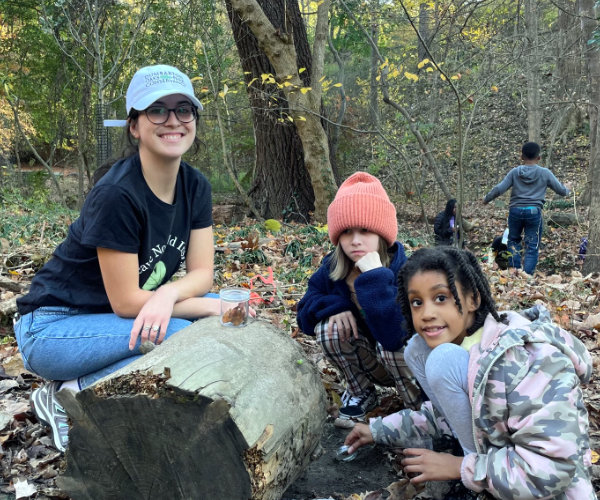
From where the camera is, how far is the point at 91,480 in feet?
6.48

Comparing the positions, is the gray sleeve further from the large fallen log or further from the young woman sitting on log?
the large fallen log

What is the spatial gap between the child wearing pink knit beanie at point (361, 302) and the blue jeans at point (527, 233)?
17.3ft

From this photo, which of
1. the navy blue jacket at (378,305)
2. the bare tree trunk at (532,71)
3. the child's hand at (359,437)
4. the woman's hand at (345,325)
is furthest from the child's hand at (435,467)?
the bare tree trunk at (532,71)

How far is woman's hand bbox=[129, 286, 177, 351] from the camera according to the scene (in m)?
2.34

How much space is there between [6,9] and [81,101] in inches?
103

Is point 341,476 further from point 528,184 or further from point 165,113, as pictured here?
point 528,184

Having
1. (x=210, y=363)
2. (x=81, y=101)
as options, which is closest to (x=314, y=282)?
(x=210, y=363)

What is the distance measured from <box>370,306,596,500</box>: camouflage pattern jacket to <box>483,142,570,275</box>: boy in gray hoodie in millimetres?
6128

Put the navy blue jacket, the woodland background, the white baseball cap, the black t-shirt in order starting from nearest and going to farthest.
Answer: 1. the black t-shirt
2. the white baseball cap
3. the navy blue jacket
4. the woodland background

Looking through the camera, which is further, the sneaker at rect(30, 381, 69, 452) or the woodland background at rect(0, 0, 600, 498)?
the woodland background at rect(0, 0, 600, 498)

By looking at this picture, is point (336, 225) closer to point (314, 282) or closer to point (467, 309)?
point (314, 282)

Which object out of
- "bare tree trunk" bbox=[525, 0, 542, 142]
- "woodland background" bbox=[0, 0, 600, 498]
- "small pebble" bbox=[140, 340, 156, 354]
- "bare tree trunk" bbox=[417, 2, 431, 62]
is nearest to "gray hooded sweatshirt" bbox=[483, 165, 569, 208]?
"woodland background" bbox=[0, 0, 600, 498]

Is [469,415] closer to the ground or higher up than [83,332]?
closer to the ground

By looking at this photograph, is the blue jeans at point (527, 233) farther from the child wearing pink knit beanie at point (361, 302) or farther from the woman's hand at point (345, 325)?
the woman's hand at point (345, 325)
